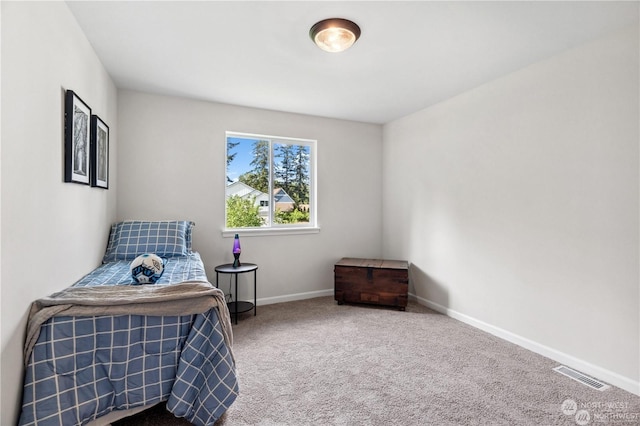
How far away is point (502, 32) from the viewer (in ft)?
7.18

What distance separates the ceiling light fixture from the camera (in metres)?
2.05

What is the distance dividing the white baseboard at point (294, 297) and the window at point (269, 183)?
2.78 ft

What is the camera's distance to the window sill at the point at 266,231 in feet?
12.1

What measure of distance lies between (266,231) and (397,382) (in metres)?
2.27

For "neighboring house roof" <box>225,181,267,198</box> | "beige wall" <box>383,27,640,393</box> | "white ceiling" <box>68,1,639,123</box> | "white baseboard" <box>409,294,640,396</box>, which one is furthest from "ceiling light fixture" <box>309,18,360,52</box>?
"white baseboard" <box>409,294,640,396</box>

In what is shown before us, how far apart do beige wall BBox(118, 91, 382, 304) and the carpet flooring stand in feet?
3.02

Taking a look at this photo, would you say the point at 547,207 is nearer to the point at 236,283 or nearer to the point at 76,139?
the point at 236,283

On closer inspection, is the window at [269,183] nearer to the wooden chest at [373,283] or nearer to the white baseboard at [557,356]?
the wooden chest at [373,283]

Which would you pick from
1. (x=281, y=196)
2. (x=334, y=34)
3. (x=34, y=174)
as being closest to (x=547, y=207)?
(x=334, y=34)

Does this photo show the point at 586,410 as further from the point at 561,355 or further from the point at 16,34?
the point at 16,34

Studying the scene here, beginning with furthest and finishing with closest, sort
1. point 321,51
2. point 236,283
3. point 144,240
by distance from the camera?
point 236,283, point 144,240, point 321,51

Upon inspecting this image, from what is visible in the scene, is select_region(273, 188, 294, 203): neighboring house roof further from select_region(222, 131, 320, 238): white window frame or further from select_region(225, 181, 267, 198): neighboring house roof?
select_region(225, 181, 267, 198): neighboring house roof

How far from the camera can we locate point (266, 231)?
3.90m

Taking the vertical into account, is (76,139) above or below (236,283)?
above
